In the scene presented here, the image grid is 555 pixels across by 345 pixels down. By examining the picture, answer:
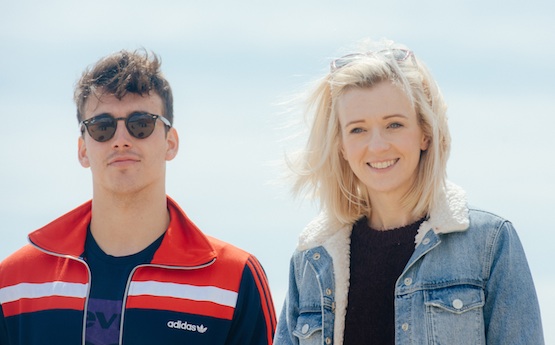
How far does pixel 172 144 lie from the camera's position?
6.53 meters

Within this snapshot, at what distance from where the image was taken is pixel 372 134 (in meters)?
4.77

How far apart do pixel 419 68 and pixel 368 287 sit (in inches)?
47.1

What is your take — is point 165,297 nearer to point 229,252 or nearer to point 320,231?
point 229,252

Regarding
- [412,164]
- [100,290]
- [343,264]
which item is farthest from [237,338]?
[412,164]

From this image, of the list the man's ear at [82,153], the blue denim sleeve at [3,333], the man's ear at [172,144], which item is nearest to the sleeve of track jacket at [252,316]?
the man's ear at [172,144]

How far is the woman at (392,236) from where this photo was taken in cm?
448


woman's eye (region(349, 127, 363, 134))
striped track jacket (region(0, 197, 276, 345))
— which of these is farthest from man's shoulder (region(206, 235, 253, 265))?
woman's eye (region(349, 127, 363, 134))

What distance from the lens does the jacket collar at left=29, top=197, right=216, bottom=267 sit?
20.2 feet

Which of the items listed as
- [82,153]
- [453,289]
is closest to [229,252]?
[82,153]

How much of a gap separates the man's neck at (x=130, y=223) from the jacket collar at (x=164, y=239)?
0.37 ft

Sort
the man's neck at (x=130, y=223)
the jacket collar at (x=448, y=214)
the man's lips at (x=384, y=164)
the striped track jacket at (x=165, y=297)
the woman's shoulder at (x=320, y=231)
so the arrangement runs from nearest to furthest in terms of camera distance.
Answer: the jacket collar at (x=448, y=214)
the man's lips at (x=384, y=164)
the woman's shoulder at (x=320, y=231)
the striped track jacket at (x=165, y=297)
the man's neck at (x=130, y=223)

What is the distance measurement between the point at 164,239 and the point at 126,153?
2.08ft

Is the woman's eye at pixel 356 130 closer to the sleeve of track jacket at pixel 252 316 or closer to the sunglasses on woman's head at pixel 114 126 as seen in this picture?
the sleeve of track jacket at pixel 252 316

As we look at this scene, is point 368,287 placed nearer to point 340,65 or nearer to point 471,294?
point 471,294
